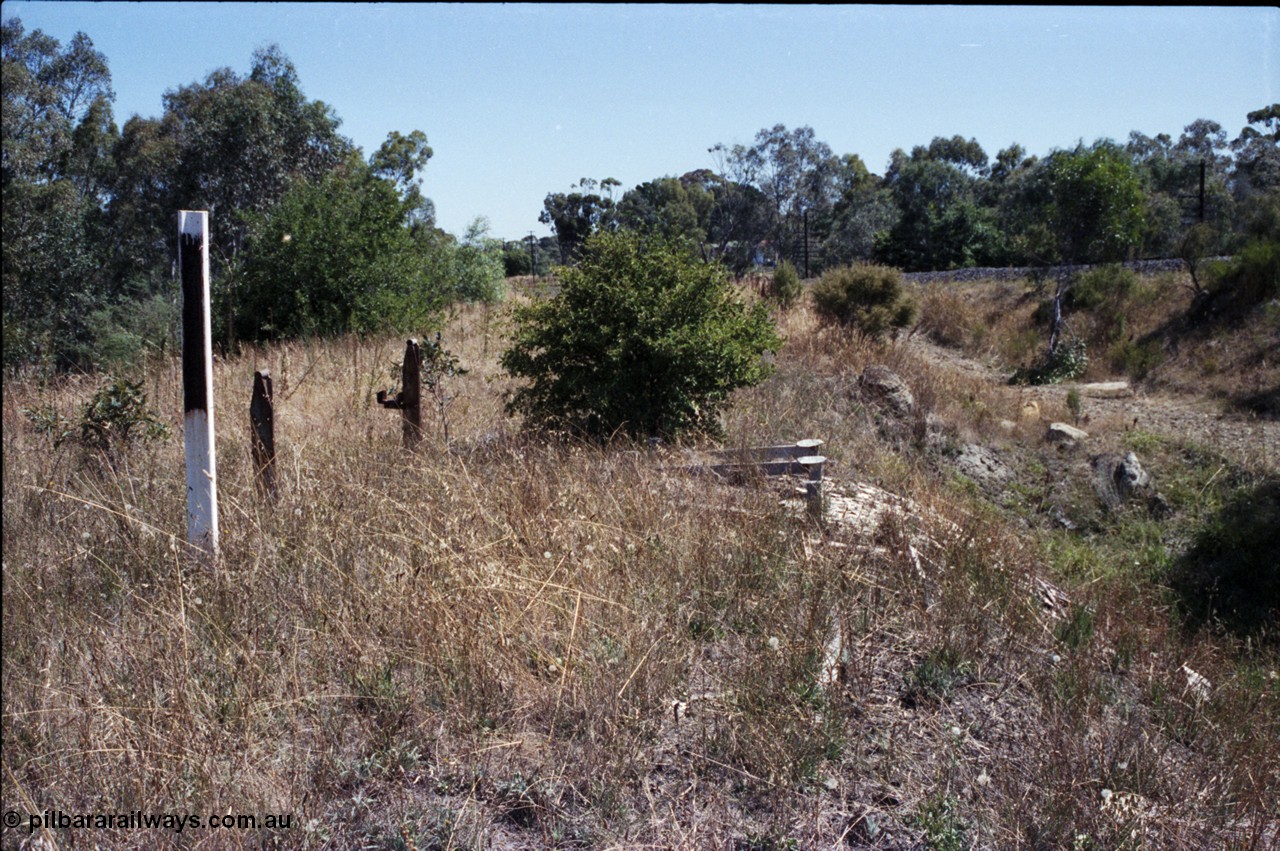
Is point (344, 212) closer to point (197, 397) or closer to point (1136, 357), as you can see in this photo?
point (197, 397)

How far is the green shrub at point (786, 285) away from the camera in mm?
20312

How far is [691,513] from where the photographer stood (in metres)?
5.03

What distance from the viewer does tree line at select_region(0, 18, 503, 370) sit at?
9.53 meters

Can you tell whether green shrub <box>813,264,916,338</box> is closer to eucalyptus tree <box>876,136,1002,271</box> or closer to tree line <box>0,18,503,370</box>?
tree line <box>0,18,503,370</box>

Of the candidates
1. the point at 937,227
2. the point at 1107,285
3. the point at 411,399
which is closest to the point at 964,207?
the point at 937,227

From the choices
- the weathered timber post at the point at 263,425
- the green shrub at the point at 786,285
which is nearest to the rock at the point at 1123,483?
the green shrub at the point at 786,285

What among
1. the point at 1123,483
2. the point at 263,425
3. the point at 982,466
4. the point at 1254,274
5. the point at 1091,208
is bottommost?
the point at 1123,483

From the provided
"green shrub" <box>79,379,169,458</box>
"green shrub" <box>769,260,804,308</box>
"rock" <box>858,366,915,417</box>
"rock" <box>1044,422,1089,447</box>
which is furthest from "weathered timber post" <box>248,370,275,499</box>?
"green shrub" <box>769,260,804,308</box>

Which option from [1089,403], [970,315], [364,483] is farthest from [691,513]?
[970,315]

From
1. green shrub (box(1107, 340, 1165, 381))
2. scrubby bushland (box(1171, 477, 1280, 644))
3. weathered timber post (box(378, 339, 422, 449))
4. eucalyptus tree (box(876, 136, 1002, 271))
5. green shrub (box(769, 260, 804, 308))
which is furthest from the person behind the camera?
eucalyptus tree (box(876, 136, 1002, 271))

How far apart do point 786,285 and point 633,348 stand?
45.9 ft

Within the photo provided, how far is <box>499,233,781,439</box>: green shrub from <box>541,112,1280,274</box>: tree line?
14.2 m

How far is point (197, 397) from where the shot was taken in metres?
4.06

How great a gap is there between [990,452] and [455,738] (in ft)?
37.3
